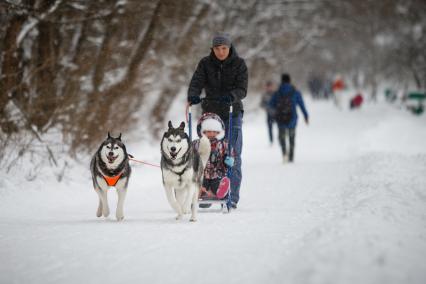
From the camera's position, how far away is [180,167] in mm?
5207

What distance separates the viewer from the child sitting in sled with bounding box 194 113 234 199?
5.91m

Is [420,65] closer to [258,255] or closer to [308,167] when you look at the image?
[308,167]

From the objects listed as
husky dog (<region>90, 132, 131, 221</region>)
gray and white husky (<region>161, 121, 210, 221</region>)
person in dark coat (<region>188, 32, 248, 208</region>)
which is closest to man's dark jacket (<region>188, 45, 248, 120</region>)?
person in dark coat (<region>188, 32, 248, 208</region>)

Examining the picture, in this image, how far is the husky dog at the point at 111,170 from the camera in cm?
531

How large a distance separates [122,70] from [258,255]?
8483 mm

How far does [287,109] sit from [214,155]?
5.39 m

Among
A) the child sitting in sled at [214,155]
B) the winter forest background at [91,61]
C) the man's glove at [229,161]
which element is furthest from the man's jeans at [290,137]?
the man's glove at [229,161]

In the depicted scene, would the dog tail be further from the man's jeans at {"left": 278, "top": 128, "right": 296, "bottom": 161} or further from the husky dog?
the man's jeans at {"left": 278, "top": 128, "right": 296, "bottom": 161}

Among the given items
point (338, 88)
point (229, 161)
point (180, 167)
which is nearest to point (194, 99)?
point (229, 161)

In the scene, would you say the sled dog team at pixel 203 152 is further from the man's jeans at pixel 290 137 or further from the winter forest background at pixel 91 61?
the man's jeans at pixel 290 137

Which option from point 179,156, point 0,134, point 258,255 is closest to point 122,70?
point 0,134

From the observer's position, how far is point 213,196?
6012 mm

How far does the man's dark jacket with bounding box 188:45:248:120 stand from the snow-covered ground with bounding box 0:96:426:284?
139 centimetres

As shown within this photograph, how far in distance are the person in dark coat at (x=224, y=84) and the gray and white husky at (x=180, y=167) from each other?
823mm
